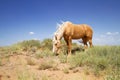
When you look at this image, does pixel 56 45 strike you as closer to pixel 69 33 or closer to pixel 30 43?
pixel 69 33

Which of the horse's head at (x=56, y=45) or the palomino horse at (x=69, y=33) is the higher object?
the palomino horse at (x=69, y=33)

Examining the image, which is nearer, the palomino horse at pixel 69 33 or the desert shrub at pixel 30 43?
the palomino horse at pixel 69 33

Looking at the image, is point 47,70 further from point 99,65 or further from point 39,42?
point 39,42

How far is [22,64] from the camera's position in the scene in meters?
7.86

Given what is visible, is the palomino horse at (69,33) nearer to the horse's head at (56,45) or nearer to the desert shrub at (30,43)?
the horse's head at (56,45)

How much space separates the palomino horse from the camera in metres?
10.8

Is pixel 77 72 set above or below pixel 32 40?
below

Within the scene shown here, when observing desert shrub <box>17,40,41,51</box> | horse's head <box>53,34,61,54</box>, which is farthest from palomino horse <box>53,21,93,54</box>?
desert shrub <box>17,40,41,51</box>

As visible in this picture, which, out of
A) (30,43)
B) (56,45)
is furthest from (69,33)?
(30,43)

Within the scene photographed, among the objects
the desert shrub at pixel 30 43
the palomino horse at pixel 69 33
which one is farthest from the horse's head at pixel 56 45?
the desert shrub at pixel 30 43

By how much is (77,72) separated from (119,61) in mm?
1817

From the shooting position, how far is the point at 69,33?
1130cm

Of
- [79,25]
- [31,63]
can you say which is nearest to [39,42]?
[79,25]

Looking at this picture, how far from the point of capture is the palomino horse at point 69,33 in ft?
Answer: 35.5
